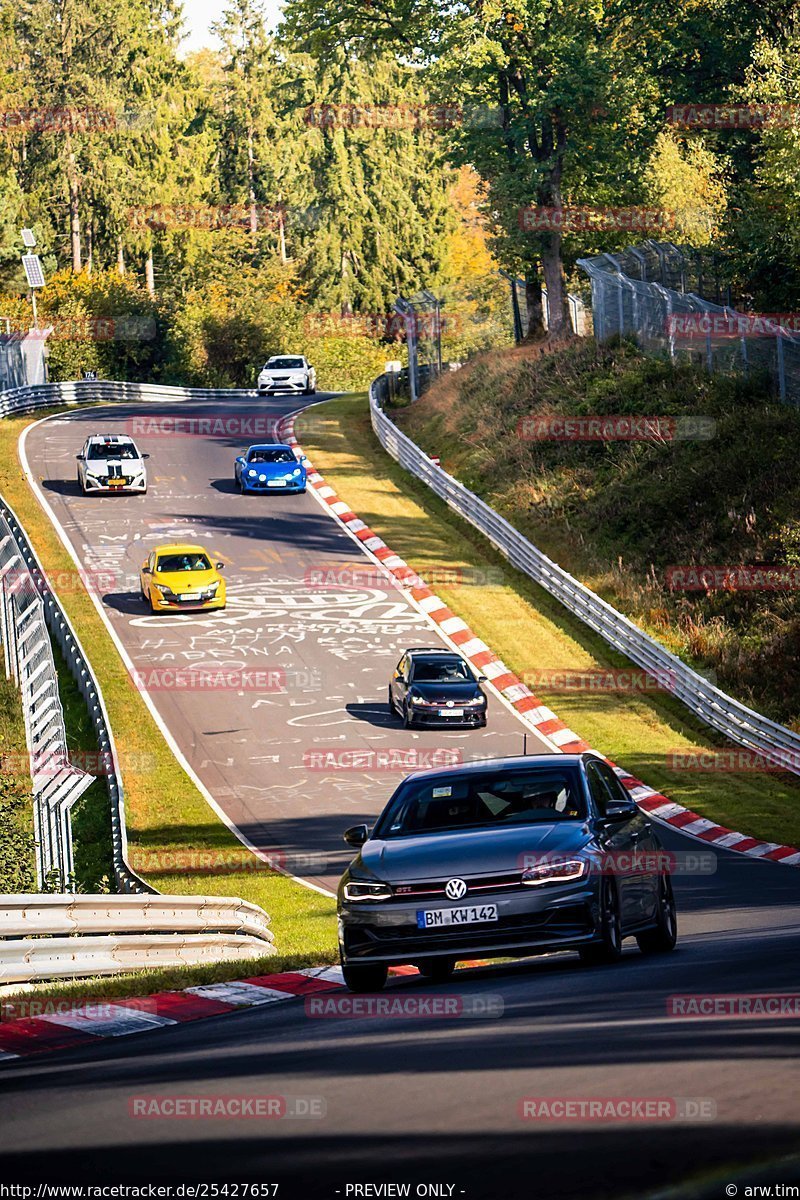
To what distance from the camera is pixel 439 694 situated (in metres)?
28.6

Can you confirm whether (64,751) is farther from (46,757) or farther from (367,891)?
(367,891)

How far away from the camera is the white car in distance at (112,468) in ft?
152

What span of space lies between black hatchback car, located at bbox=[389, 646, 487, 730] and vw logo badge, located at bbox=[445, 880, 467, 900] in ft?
59.1

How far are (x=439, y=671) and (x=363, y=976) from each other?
18236mm

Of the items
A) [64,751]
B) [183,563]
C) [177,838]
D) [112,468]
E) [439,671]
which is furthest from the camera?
[112,468]

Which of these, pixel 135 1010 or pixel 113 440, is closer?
pixel 135 1010

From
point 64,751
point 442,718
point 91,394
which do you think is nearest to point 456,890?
point 64,751

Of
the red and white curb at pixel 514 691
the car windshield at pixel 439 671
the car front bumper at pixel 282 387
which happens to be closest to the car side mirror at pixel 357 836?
the red and white curb at pixel 514 691

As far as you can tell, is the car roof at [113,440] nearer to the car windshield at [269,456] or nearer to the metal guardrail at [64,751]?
the car windshield at [269,456]

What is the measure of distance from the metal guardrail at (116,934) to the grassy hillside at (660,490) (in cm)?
1673

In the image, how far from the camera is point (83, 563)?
39906mm

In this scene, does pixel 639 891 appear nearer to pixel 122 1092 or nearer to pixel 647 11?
pixel 122 1092

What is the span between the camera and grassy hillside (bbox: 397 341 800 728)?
33.4m

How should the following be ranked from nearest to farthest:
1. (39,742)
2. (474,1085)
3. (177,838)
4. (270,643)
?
(474,1085), (39,742), (177,838), (270,643)
